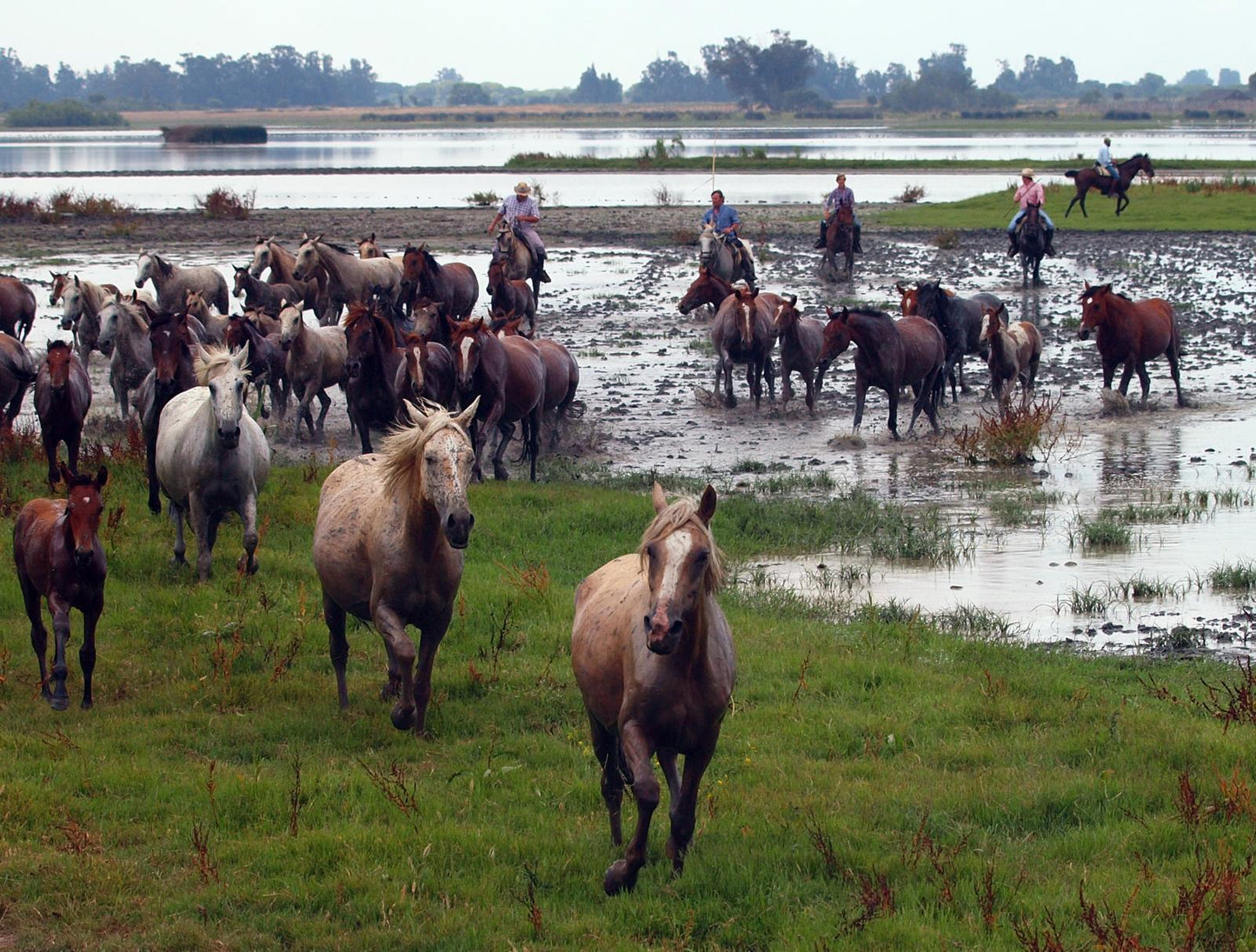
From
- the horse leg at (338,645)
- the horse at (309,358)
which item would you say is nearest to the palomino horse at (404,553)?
the horse leg at (338,645)

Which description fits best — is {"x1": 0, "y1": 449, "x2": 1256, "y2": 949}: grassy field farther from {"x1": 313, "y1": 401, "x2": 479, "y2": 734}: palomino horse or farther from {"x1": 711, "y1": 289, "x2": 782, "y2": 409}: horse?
{"x1": 711, "y1": 289, "x2": 782, "y2": 409}: horse

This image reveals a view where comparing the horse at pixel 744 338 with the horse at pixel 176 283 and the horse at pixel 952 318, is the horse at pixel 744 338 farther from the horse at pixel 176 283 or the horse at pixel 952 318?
the horse at pixel 176 283

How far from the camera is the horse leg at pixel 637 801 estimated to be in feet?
18.3

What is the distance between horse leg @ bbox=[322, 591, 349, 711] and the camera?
8398 millimetres

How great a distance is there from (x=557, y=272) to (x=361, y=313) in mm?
18076

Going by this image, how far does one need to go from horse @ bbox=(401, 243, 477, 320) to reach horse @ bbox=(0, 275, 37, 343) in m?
5.01

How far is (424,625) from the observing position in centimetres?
802

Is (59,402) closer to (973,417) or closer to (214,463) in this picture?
(214,463)

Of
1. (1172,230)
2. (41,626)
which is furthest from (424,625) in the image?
(1172,230)

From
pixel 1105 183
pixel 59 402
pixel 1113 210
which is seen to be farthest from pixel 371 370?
pixel 1113 210

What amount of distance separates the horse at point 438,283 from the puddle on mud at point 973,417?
1.94 metres

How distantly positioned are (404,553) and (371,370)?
7285mm

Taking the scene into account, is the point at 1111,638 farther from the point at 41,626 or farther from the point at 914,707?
the point at 41,626

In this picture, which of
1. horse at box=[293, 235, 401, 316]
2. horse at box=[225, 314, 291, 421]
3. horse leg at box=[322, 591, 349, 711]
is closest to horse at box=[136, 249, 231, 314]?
horse at box=[293, 235, 401, 316]
